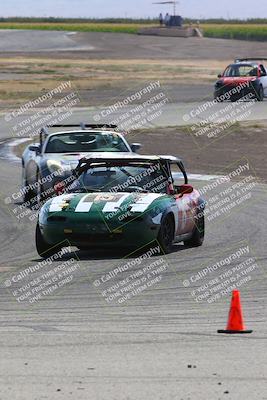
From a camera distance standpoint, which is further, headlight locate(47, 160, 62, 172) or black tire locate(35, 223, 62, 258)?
headlight locate(47, 160, 62, 172)

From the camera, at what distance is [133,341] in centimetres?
866

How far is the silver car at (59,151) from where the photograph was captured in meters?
19.6

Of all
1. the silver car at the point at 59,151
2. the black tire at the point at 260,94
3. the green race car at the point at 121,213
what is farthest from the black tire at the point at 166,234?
the black tire at the point at 260,94

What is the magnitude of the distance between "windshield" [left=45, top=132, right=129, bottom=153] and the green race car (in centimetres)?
495

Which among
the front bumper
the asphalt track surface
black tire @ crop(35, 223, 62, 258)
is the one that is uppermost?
the asphalt track surface

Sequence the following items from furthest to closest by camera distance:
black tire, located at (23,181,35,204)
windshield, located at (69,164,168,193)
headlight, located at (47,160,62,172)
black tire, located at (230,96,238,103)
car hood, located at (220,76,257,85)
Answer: black tire, located at (230,96,238,103), car hood, located at (220,76,257,85), black tire, located at (23,181,35,204), headlight, located at (47,160,62,172), windshield, located at (69,164,168,193)

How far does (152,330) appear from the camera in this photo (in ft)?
30.2

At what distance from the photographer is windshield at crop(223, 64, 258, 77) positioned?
44.0 m

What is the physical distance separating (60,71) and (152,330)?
58417 mm

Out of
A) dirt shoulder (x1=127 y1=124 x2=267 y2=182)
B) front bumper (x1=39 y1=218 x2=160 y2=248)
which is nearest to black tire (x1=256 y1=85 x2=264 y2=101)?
dirt shoulder (x1=127 y1=124 x2=267 y2=182)

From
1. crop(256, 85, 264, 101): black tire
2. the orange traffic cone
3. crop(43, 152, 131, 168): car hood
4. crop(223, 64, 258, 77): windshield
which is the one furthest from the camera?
crop(223, 64, 258, 77): windshield

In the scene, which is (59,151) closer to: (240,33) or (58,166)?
(58,166)

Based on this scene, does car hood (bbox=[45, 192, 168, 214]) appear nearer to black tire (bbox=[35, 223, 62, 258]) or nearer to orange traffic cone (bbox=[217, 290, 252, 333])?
black tire (bbox=[35, 223, 62, 258])

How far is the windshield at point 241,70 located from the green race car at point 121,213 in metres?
29.0
